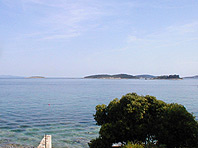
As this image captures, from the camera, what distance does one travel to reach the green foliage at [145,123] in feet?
47.2

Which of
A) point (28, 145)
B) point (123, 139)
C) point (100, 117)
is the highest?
point (100, 117)

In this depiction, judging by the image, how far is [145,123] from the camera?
16375 millimetres

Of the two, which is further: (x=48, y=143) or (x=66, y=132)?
(x=66, y=132)

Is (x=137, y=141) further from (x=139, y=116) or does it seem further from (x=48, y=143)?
(x=48, y=143)

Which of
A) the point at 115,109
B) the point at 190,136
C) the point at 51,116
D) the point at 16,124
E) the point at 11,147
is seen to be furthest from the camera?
the point at 51,116

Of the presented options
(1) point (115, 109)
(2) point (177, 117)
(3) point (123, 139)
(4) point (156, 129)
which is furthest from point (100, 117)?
(2) point (177, 117)

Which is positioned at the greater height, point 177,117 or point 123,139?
point 177,117

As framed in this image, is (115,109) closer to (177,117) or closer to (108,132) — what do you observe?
(108,132)

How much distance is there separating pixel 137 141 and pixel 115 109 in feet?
9.87

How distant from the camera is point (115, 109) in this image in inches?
668

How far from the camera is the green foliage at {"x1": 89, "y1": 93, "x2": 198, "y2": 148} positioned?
14.4 meters

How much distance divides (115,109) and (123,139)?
243cm

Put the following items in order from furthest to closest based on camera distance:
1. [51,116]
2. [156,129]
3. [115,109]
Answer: [51,116] < [115,109] < [156,129]

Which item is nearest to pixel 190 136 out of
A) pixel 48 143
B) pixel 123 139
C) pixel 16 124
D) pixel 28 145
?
pixel 123 139
